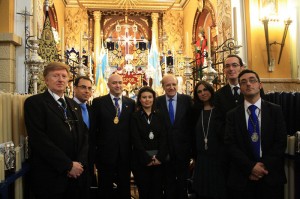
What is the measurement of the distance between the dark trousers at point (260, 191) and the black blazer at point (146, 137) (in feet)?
2.98

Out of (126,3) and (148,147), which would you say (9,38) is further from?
(126,3)

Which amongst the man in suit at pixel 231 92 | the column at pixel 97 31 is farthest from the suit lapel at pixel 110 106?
the column at pixel 97 31

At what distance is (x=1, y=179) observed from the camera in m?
1.94

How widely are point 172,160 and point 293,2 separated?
14.0 feet

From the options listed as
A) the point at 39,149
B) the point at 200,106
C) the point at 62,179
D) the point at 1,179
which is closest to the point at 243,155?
the point at 200,106

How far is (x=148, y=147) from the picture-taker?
120 inches

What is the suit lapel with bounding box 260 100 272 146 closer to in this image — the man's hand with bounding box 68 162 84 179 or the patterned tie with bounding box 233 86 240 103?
the patterned tie with bounding box 233 86 240 103

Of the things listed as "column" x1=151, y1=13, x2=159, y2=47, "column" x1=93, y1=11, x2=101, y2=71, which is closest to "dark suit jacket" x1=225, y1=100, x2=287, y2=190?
"column" x1=93, y1=11, x2=101, y2=71

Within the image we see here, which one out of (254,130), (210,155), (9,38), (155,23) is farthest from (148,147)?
(155,23)

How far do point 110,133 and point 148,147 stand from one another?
1.44 ft

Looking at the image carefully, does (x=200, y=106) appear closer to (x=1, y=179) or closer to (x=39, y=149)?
(x=39, y=149)

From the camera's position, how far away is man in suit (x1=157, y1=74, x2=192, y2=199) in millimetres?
3217

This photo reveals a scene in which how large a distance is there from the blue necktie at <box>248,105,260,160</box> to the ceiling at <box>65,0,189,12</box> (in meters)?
11.0

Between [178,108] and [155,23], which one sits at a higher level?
[155,23]
